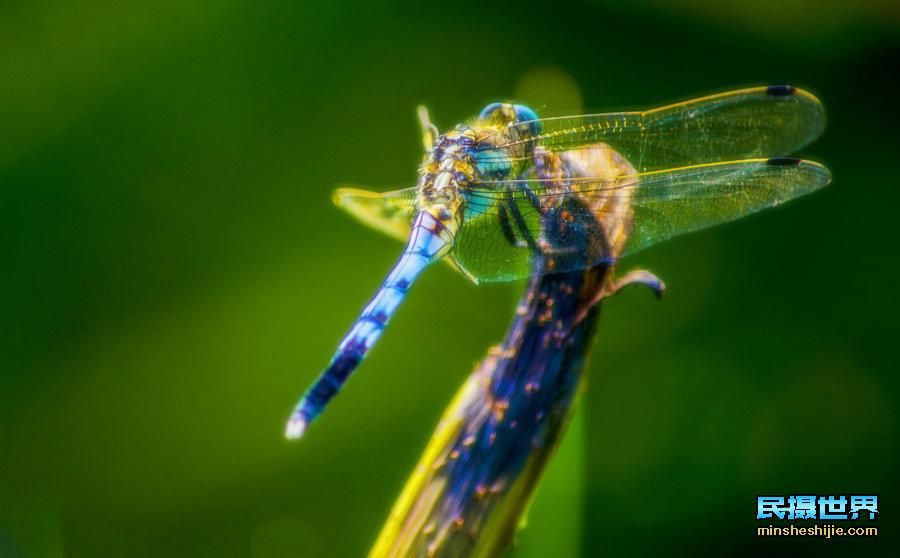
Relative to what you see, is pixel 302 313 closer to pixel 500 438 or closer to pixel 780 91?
pixel 500 438

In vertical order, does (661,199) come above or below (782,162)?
below

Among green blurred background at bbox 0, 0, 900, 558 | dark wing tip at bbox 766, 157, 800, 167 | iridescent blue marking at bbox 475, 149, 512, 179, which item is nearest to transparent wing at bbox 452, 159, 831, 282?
dark wing tip at bbox 766, 157, 800, 167

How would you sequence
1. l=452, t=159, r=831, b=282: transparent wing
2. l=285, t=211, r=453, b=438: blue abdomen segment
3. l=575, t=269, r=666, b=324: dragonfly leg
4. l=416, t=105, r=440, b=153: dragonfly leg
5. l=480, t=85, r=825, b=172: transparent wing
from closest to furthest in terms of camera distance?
l=575, t=269, r=666, b=324: dragonfly leg < l=285, t=211, r=453, b=438: blue abdomen segment < l=452, t=159, r=831, b=282: transparent wing < l=480, t=85, r=825, b=172: transparent wing < l=416, t=105, r=440, b=153: dragonfly leg

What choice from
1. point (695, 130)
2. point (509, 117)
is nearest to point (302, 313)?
point (509, 117)

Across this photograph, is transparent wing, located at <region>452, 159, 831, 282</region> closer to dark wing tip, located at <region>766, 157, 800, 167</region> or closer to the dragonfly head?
dark wing tip, located at <region>766, 157, 800, 167</region>

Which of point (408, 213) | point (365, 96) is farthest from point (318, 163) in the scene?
point (408, 213)

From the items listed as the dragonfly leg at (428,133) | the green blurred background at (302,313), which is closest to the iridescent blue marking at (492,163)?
the dragonfly leg at (428,133)

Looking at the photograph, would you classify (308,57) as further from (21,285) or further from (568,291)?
(568,291)
